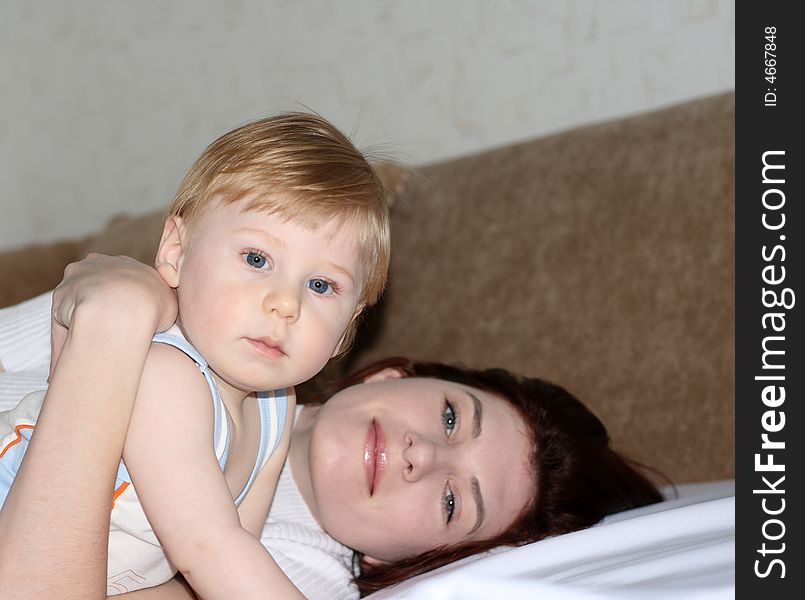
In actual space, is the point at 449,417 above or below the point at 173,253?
below

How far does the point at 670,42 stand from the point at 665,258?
0.57m

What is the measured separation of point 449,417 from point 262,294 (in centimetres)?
57

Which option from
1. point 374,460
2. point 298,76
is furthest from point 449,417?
point 298,76

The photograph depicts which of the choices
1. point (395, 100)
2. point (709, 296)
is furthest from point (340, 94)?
point (709, 296)

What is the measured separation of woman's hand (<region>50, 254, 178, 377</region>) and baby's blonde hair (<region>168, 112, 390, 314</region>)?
89mm

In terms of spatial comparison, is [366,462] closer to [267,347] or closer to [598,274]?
[267,347]

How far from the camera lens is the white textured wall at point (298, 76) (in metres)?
2.04

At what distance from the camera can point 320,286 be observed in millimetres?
1006

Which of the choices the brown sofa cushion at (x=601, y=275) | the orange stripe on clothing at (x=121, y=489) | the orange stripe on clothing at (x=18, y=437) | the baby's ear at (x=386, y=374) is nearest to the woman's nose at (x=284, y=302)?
the orange stripe on clothing at (x=121, y=489)

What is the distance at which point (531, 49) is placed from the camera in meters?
2.13

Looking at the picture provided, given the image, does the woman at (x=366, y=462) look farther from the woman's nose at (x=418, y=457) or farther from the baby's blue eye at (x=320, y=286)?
the baby's blue eye at (x=320, y=286)

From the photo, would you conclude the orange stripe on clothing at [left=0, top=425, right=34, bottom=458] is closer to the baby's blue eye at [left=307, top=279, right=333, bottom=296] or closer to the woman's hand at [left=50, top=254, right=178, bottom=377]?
the woman's hand at [left=50, top=254, right=178, bottom=377]
